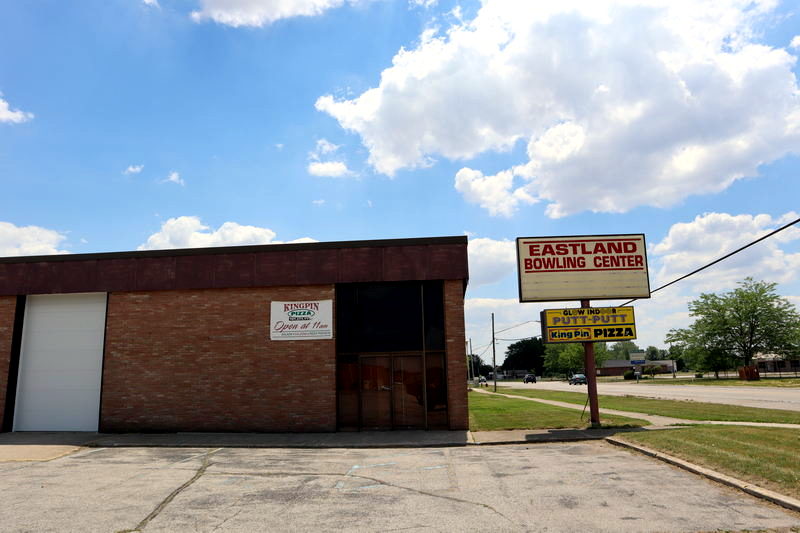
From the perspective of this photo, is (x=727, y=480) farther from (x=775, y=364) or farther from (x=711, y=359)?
(x=775, y=364)

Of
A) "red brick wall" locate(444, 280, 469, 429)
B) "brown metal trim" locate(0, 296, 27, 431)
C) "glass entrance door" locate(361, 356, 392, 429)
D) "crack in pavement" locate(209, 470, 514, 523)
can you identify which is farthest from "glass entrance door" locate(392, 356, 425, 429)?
"brown metal trim" locate(0, 296, 27, 431)

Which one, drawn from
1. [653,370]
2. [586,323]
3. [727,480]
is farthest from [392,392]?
[653,370]

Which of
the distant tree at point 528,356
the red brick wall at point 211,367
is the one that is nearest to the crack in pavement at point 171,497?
the red brick wall at point 211,367

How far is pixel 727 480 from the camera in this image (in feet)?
30.1

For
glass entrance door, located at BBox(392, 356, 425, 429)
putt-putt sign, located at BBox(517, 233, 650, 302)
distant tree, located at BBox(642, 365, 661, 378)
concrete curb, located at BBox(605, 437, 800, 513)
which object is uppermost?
putt-putt sign, located at BBox(517, 233, 650, 302)

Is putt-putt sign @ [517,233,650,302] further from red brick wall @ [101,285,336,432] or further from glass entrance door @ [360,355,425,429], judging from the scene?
red brick wall @ [101,285,336,432]

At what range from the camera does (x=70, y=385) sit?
1877 centimetres

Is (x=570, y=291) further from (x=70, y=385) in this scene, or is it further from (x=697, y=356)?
Answer: (x=697, y=356)

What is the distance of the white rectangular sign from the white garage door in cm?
661

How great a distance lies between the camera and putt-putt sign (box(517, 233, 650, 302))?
1759cm

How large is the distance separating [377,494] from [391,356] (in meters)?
8.56

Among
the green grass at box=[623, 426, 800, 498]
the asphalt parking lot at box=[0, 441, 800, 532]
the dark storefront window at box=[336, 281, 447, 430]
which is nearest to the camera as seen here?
the asphalt parking lot at box=[0, 441, 800, 532]

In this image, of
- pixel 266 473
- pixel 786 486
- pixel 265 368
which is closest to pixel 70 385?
pixel 265 368

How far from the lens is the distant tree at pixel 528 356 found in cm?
16162
